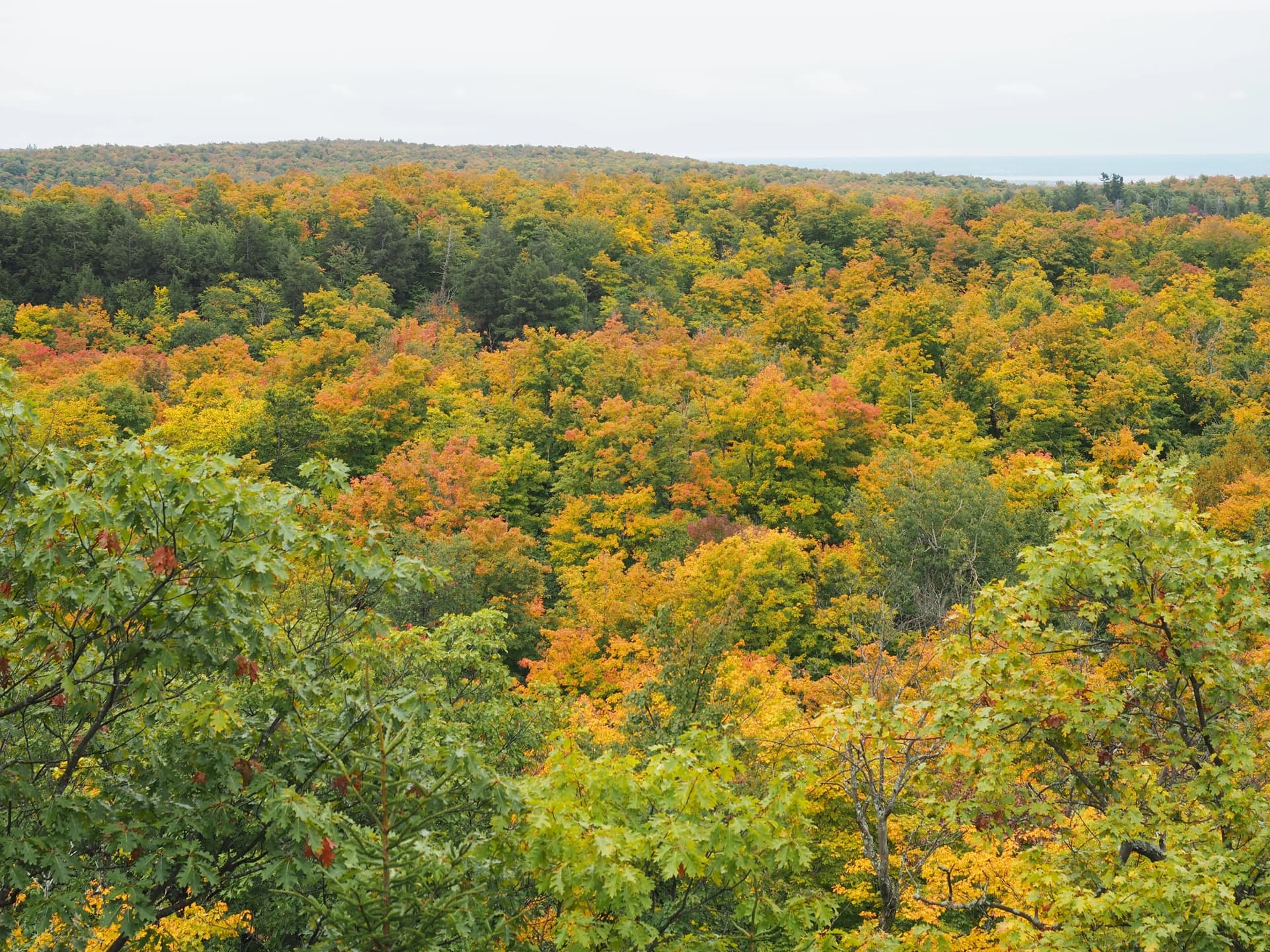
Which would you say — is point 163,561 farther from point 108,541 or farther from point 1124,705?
point 1124,705

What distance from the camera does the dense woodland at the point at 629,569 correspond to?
507 cm

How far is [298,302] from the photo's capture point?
5491 cm

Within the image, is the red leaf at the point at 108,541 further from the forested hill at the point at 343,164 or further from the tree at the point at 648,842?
the forested hill at the point at 343,164

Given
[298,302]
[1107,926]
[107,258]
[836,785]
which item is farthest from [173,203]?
[1107,926]

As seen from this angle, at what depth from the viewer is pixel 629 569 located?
2727cm

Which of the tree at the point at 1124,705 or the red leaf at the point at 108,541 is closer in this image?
the red leaf at the point at 108,541

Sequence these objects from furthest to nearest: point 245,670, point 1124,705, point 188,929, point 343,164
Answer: point 343,164 → point 188,929 → point 1124,705 → point 245,670

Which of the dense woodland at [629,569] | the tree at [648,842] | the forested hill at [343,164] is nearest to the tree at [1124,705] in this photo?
the dense woodland at [629,569]

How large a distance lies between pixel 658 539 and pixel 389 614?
10.7 meters

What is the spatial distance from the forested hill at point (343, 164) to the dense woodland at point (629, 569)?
98.8 feet

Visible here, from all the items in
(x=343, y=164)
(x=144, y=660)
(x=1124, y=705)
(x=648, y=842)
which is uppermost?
(x=343, y=164)

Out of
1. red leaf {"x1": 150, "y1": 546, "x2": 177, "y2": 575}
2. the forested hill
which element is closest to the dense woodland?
red leaf {"x1": 150, "y1": 546, "x2": 177, "y2": 575}

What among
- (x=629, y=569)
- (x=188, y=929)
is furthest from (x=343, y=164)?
(x=188, y=929)

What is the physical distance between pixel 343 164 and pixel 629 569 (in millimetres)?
103146
